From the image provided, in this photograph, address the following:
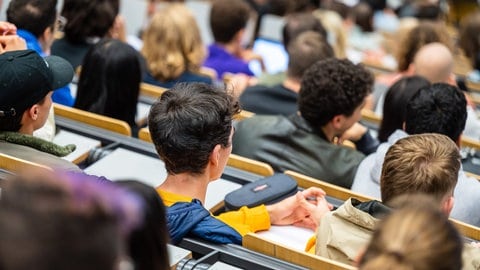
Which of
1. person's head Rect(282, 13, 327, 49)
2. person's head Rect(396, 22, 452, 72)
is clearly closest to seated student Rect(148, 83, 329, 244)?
person's head Rect(396, 22, 452, 72)

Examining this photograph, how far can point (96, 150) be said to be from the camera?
2.74 m

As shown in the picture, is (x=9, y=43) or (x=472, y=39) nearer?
(x=9, y=43)

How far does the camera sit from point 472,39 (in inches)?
231

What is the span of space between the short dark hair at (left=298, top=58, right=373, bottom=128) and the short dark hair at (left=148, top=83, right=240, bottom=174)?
0.89 metres

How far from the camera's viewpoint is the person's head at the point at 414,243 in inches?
50.6

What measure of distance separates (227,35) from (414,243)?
12.8 feet

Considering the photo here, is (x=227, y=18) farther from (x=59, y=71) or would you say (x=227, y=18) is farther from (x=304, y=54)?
(x=59, y=71)

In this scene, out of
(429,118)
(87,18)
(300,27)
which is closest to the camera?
(429,118)

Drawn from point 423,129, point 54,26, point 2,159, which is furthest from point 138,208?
point 54,26

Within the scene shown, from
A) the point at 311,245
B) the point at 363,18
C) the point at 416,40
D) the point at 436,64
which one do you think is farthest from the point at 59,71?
the point at 363,18

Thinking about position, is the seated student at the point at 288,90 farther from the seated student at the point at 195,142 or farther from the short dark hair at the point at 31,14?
the seated student at the point at 195,142

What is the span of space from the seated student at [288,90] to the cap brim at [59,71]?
132cm

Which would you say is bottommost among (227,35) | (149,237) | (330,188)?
(227,35)

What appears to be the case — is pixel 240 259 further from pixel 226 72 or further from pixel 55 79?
pixel 226 72
